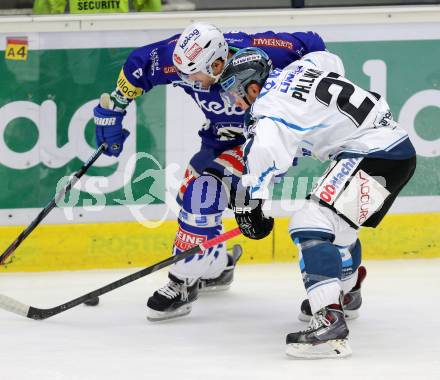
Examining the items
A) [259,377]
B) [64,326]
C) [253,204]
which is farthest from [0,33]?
[259,377]

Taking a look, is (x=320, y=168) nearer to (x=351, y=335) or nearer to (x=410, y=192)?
(x=410, y=192)

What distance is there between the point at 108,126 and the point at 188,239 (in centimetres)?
59

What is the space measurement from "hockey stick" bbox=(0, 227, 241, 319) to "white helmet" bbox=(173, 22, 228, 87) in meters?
0.63

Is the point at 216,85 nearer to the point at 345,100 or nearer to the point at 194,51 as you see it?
the point at 194,51

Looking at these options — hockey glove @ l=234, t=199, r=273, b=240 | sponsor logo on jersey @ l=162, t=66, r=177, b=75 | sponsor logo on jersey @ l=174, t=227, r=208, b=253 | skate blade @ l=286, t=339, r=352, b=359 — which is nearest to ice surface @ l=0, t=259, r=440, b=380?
skate blade @ l=286, t=339, r=352, b=359

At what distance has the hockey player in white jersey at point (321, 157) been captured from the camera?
4.14 metres

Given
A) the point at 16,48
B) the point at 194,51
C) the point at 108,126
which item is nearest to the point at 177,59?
the point at 194,51

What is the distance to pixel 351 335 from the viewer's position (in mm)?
4625

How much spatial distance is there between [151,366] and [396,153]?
3.72ft

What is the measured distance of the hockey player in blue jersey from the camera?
4855mm

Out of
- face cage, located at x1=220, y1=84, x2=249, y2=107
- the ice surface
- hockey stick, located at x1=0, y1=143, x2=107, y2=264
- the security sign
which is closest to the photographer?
the ice surface

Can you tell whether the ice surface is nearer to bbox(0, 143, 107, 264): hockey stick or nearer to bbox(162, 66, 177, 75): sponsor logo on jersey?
bbox(0, 143, 107, 264): hockey stick

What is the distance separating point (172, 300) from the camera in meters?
4.93

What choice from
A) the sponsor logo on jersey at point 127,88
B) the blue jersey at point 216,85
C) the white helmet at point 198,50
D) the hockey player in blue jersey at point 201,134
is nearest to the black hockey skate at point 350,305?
the hockey player in blue jersey at point 201,134
